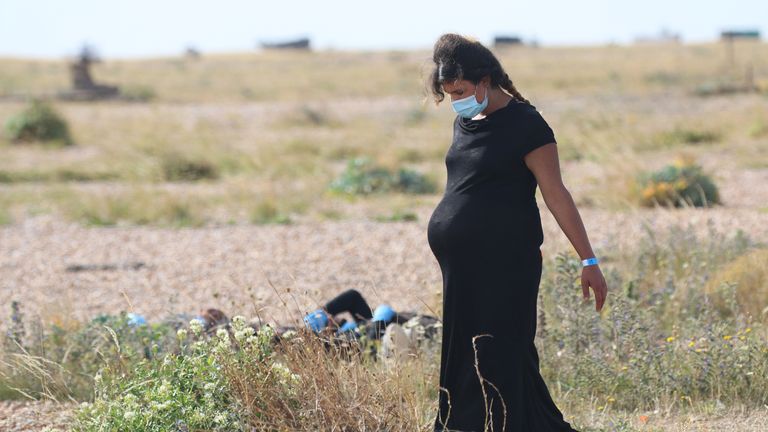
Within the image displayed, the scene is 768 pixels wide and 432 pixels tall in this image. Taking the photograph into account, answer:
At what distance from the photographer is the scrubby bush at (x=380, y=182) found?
43.3 feet

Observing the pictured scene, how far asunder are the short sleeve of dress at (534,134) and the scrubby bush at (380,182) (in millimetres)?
9420

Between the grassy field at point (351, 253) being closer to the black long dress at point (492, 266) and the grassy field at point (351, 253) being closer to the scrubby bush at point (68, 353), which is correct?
the scrubby bush at point (68, 353)

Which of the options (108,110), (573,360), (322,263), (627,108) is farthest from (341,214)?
(108,110)

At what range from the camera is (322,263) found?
9.12 meters

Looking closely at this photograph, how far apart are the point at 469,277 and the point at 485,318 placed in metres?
0.16

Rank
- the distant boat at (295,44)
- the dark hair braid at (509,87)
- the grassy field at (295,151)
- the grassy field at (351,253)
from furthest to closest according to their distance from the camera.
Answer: the distant boat at (295,44) → the grassy field at (295,151) → the grassy field at (351,253) → the dark hair braid at (509,87)

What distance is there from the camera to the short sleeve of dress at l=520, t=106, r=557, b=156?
365 cm

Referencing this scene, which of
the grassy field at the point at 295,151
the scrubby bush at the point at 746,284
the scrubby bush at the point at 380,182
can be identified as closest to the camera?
the scrubby bush at the point at 746,284

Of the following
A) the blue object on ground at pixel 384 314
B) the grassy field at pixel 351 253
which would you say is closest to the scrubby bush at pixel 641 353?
the grassy field at pixel 351 253

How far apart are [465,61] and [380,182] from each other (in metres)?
9.64

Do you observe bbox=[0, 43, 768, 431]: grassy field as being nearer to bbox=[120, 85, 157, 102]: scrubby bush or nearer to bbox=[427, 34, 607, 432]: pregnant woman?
bbox=[427, 34, 607, 432]: pregnant woman

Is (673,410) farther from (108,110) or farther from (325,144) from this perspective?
(108,110)

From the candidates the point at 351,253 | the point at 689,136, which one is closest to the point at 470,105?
the point at 351,253

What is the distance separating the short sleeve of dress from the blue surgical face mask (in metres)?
0.16
